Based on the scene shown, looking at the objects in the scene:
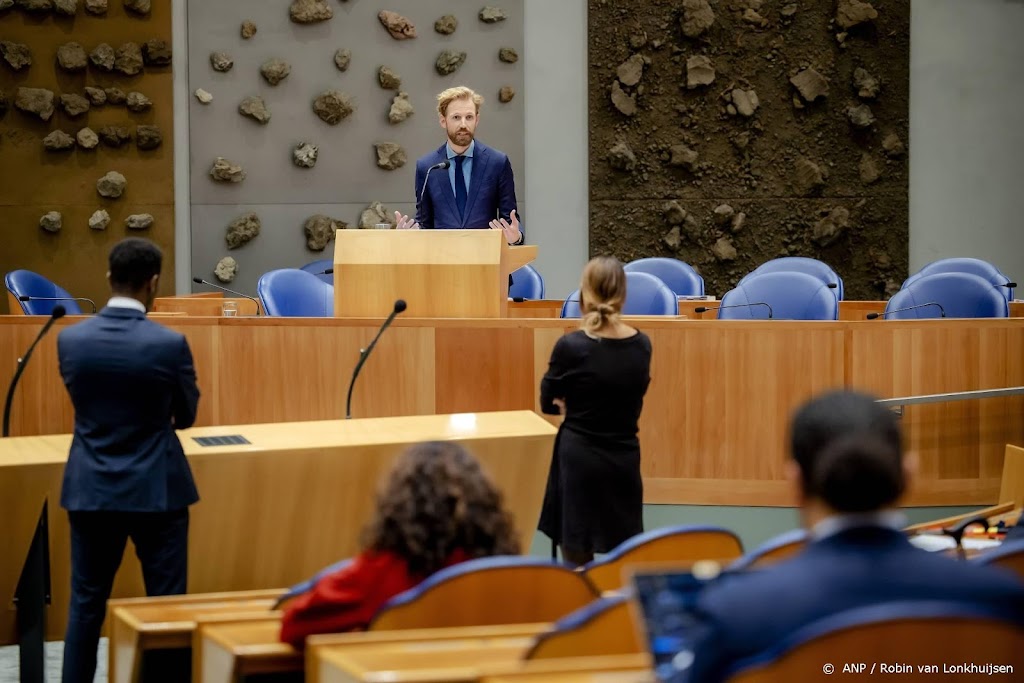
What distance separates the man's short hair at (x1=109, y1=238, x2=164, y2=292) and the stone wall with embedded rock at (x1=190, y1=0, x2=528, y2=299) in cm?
682

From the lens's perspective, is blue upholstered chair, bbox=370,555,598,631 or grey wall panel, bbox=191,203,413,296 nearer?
blue upholstered chair, bbox=370,555,598,631

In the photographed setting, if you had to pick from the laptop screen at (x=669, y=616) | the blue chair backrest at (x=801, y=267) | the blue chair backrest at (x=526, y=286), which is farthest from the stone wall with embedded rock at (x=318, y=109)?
the laptop screen at (x=669, y=616)

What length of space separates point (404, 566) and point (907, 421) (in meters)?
3.45

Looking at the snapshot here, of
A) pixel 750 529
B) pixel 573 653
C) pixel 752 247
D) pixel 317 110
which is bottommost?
pixel 750 529

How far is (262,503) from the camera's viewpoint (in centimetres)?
391

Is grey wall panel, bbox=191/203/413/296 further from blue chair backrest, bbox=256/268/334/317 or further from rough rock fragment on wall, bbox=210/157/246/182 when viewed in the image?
blue chair backrest, bbox=256/268/334/317

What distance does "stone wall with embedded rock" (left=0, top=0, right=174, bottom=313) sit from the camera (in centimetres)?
998

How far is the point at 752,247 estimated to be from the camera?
10156mm

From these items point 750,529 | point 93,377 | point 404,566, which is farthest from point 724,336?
point 404,566

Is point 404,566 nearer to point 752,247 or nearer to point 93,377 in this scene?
point 93,377

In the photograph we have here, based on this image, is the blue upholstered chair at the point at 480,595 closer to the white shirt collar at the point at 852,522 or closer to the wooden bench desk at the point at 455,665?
the wooden bench desk at the point at 455,665

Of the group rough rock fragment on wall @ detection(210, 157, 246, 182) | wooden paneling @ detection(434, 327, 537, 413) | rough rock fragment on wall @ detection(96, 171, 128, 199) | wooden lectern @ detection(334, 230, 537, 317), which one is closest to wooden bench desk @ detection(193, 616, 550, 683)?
wooden paneling @ detection(434, 327, 537, 413)

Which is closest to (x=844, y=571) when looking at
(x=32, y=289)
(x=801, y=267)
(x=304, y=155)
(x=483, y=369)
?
(x=483, y=369)

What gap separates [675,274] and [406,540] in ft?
19.4
